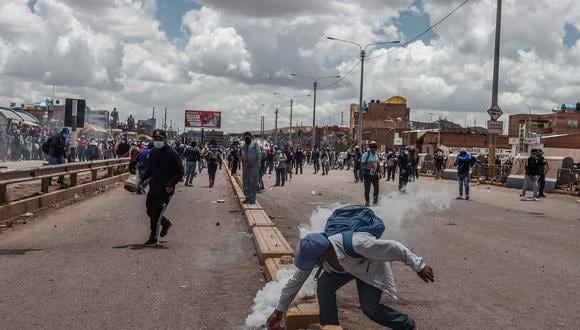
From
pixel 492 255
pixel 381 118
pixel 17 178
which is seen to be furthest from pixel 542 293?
pixel 381 118

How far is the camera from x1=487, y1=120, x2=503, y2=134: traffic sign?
27141mm

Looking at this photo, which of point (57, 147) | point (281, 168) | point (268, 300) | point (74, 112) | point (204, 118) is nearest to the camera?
point (268, 300)

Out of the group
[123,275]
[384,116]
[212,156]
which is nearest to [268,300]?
[123,275]

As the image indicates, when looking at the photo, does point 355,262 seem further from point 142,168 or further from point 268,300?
point 142,168

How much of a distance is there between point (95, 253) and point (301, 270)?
17.5 ft

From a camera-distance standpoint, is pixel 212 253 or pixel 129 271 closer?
pixel 129 271

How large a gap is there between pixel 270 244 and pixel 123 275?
211 centimetres

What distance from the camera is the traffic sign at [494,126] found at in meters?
27.1

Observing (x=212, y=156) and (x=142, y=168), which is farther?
(x=212, y=156)

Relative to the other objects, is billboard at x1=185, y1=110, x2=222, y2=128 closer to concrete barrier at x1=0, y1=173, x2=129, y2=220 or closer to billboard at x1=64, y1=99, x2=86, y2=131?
billboard at x1=64, y1=99, x2=86, y2=131

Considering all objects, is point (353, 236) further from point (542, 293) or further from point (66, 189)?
point (66, 189)

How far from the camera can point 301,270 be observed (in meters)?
4.56

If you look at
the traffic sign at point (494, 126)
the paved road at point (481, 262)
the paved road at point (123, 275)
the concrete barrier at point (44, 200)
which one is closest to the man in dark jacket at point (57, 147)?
the concrete barrier at point (44, 200)

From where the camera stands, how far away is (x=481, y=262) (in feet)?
30.2
